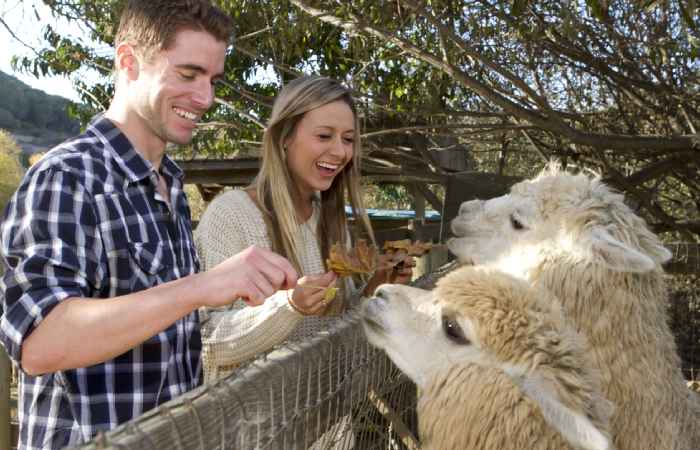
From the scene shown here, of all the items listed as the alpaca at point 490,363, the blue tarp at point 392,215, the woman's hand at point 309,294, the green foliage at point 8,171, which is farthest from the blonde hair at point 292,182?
the blue tarp at point 392,215

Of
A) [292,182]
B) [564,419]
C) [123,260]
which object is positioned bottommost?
[564,419]

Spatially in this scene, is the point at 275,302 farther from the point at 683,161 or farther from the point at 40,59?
the point at 40,59

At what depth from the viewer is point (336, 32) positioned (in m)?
5.59

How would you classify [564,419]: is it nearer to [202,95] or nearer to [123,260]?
[123,260]

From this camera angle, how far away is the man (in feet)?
A: 4.18

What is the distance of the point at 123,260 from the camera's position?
1.55 metres

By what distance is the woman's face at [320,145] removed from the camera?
2.62 metres

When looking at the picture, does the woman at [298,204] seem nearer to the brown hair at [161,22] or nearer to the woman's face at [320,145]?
the woman's face at [320,145]

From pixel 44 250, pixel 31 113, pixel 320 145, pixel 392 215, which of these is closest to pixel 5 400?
pixel 320 145

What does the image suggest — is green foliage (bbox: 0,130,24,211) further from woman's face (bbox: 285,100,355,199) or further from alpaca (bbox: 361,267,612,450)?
alpaca (bbox: 361,267,612,450)

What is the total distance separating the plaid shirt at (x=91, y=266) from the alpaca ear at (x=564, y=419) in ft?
2.99

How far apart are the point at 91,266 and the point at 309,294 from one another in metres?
0.61

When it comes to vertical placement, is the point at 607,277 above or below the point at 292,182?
below

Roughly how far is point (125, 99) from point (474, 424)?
1319 mm
